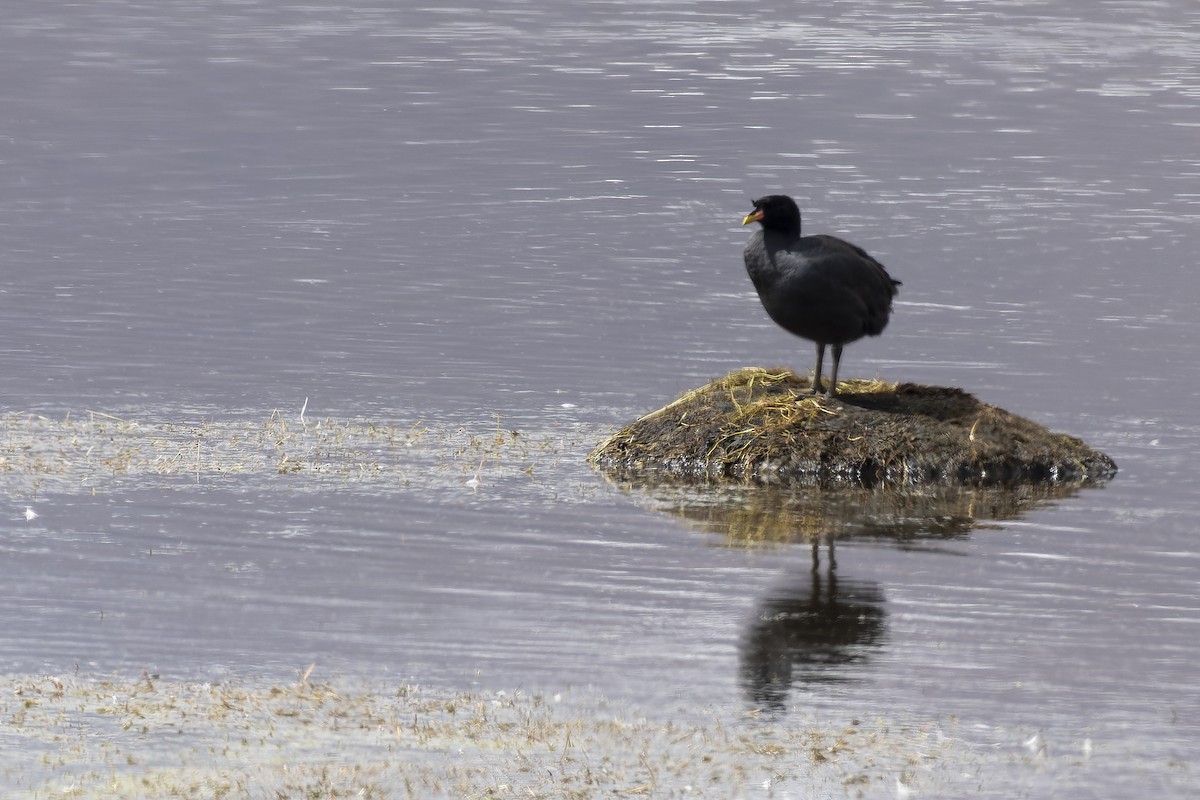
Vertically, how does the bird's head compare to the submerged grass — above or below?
above

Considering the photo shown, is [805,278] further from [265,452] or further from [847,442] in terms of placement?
[265,452]

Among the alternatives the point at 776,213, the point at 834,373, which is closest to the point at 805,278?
the point at 776,213

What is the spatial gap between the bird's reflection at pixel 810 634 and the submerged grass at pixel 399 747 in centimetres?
81

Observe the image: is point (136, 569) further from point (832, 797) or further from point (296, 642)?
point (832, 797)

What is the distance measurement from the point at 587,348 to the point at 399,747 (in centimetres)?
1250

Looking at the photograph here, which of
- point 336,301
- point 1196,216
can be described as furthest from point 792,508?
point 1196,216

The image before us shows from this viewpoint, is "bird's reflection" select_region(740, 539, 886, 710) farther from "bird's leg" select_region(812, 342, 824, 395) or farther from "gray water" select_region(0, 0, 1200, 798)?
"bird's leg" select_region(812, 342, 824, 395)

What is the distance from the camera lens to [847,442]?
1681cm

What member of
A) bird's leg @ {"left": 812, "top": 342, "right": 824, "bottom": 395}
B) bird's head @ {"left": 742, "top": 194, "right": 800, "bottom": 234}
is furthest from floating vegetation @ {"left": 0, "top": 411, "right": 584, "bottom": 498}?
bird's head @ {"left": 742, "top": 194, "right": 800, "bottom": 234}

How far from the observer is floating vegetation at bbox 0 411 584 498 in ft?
54.6

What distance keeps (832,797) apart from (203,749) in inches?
129

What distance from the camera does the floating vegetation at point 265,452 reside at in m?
16.7

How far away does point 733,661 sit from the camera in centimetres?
1212

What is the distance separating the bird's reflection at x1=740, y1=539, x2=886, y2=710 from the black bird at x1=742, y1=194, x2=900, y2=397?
3.16m
